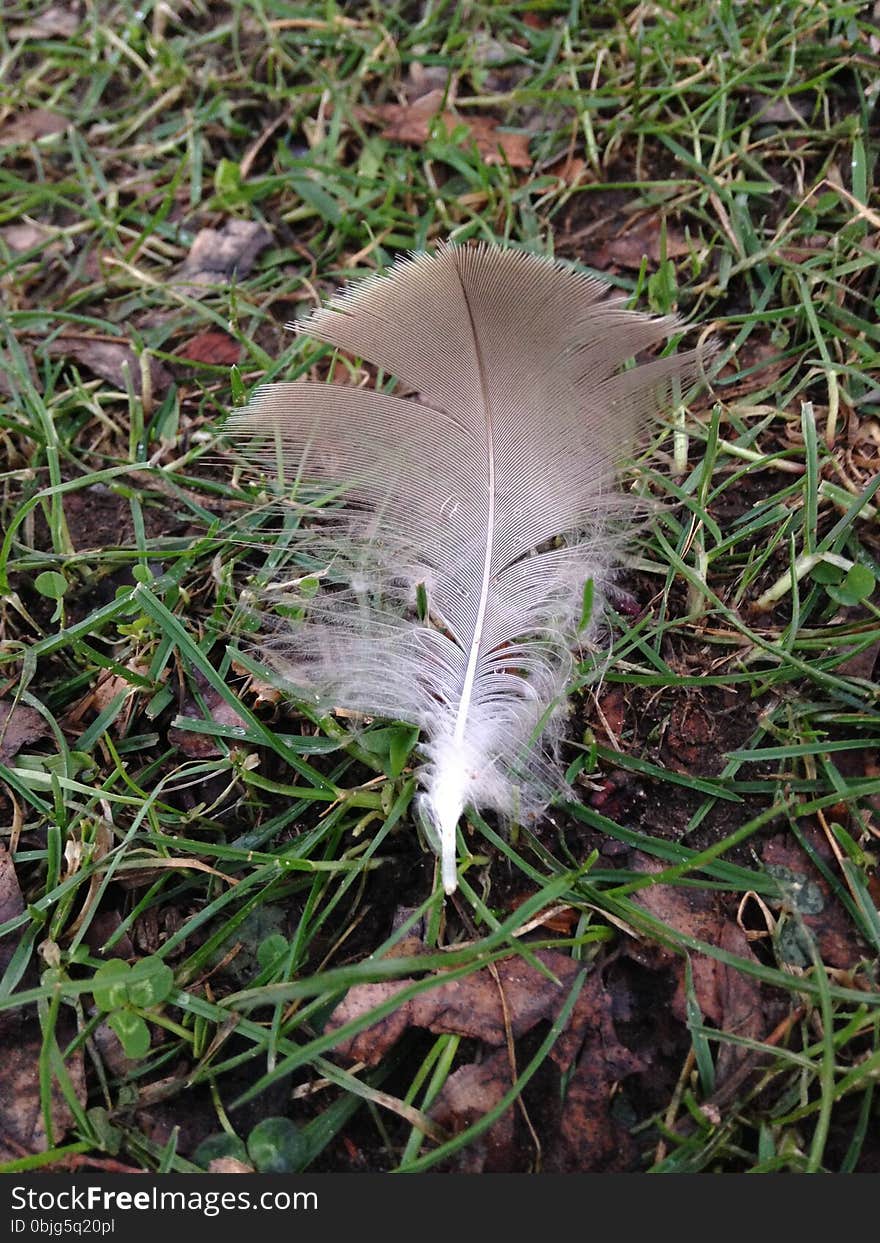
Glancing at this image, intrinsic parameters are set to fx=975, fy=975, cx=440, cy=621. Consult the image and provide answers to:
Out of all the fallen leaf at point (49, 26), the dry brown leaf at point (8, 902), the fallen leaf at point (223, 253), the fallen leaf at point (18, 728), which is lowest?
the dry brown leaf at point (8, 902)

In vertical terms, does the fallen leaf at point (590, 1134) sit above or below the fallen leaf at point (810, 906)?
below

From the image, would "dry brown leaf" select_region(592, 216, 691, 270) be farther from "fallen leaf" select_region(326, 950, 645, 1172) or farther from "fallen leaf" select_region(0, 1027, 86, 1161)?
"fallen leaf" select_region(0, 1027, 86, 1161)

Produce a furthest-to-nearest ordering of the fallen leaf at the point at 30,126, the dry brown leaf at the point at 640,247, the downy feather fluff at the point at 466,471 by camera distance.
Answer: the fallen leaf at the point at 30,126
the dry brown leaf at the point at 640,247
the downy feather fluff at the point at 466,471

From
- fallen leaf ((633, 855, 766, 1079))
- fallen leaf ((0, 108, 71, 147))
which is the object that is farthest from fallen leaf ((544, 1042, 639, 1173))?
fallen leaf ((0, 108, 71, 147))

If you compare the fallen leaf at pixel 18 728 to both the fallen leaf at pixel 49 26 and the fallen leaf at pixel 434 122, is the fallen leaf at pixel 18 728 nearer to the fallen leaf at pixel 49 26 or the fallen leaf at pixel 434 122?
the fallen leaf at pixel 434 122

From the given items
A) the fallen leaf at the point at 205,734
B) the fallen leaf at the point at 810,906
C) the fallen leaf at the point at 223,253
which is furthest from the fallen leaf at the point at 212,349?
the fallen leaf at the point at 810,906

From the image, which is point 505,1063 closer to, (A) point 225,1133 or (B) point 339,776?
(A) point 225,1133
